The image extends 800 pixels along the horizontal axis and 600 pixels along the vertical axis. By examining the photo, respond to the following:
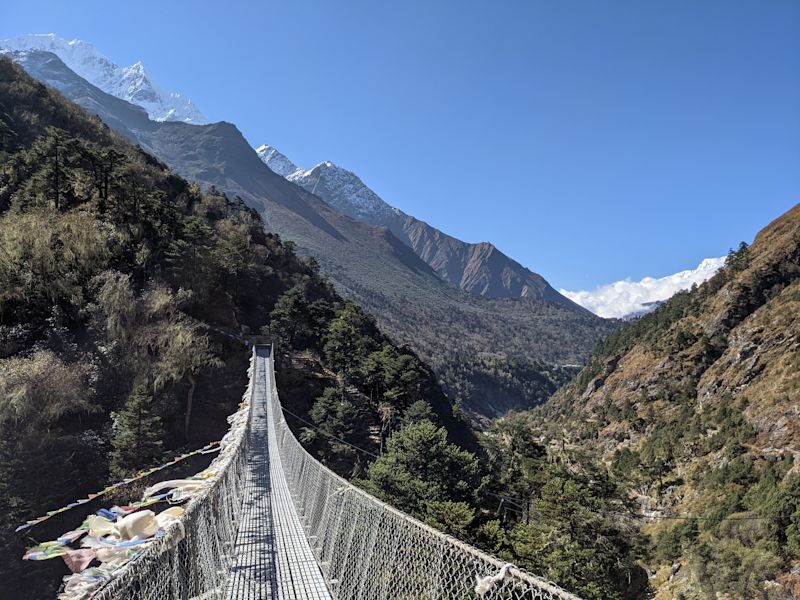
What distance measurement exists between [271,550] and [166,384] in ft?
54.7

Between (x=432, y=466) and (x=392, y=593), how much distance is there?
1336cm

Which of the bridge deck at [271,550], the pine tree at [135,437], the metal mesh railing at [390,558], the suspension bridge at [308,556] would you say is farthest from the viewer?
the pine tree at [135,437]

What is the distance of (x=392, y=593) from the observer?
13.1ft

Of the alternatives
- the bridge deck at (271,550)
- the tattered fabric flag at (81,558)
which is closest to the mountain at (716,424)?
the bridge deck at (271,550)

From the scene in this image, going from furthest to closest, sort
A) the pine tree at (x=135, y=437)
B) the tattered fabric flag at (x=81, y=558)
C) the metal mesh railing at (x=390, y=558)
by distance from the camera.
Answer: the pine tree at (x=135, y=437) < the tattered fabric flag at (x=81, y=558) < the metal mesh railing at (x=390, y=558)

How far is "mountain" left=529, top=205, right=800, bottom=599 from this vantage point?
2272 centimetres

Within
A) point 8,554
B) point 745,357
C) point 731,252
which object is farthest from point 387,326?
point 8,554

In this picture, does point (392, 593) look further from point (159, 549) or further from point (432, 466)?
point (432, 466)

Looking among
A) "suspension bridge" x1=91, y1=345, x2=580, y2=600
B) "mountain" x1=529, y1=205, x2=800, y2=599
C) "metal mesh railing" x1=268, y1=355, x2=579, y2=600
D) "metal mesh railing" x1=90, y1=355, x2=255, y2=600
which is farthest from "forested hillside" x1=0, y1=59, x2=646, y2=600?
"metal mesh railing" x1=90, y1=355, x2=255, y2=600

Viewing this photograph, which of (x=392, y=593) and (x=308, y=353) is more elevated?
(x=392, y=593)

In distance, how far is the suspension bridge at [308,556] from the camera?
8.73ft

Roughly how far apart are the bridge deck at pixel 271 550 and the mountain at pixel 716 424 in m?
21.6

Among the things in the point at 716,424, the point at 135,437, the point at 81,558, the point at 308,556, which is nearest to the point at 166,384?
the point at 135,437

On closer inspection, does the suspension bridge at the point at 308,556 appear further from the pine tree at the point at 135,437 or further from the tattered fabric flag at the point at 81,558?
the pine tree at the point at 135,437
